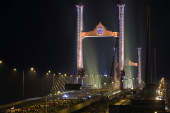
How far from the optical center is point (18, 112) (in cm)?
2848

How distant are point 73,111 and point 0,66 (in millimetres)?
18371

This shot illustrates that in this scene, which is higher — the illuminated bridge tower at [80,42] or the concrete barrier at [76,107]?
the illuminated bridge tower at [80,42]

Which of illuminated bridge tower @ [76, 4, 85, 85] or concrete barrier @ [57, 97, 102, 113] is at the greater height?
illuminated bridge tower @ [76, 4, 85, 85]

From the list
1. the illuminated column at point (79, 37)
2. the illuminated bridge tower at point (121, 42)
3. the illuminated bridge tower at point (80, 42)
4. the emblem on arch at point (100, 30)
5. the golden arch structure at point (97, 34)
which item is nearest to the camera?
the illuminated bridge tower at point (80, 42)

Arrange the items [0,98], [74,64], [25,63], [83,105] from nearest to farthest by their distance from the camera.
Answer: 1. [83,105]
2. [0,98]
3. [74,64]
4. [25,63]

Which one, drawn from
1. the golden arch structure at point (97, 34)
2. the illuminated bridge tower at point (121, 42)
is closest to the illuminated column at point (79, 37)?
the golden arch structure at point (97, 34)

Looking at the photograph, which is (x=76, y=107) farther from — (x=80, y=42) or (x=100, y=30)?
(x=100, y=30)

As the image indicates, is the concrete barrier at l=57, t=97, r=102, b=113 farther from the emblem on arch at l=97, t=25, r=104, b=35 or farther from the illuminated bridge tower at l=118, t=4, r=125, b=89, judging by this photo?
the emblem on arch at l=97, t=25, r=104, b=35

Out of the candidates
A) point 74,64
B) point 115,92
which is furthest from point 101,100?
point 115,92

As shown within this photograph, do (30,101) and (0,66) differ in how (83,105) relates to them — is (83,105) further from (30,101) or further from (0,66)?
(0,66)

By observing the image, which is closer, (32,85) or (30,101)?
(30,101)

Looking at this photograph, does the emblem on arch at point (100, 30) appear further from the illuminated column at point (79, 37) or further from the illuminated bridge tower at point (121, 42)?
the illuminated bridge tower at point (121, 42)

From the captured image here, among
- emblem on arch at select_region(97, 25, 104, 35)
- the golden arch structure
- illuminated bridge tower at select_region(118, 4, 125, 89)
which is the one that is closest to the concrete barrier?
the golden arch structure

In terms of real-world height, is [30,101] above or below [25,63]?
below
